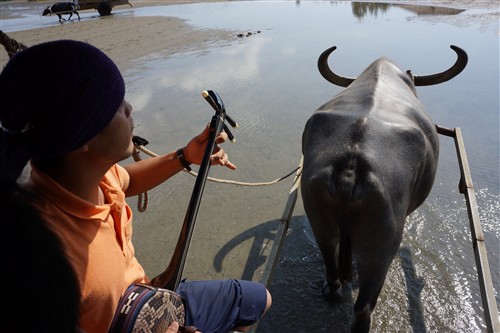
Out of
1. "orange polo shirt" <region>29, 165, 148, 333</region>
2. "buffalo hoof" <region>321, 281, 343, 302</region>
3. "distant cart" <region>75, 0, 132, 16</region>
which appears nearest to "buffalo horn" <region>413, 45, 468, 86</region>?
"buffalo hoof" <region>321, 281, 343, 302</region>

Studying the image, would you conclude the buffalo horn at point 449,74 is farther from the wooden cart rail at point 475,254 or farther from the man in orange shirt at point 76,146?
the man in orange shirt at point 76,146

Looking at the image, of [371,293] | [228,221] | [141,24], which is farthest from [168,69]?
[141,24]

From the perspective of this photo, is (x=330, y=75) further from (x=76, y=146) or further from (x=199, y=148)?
(x=76, y=146)

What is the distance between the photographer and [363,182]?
175 centimetres

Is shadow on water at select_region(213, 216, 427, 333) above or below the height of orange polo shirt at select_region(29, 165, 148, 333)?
below

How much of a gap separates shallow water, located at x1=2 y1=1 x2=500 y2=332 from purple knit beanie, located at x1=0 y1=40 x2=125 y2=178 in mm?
2039

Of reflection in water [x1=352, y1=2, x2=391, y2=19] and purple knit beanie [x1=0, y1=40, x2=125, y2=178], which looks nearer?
purple knit beanie [x1=0, y1=40, x2=125, y2=178]

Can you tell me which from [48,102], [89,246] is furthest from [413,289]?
[48,102]

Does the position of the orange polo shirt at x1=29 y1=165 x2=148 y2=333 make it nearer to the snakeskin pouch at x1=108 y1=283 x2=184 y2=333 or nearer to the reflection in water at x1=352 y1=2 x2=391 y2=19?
the snakeskin pouch at x1=108 y1=283 x2=184 y2=333

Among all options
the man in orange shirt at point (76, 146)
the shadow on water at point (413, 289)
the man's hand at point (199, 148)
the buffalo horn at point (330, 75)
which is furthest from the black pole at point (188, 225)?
the buffalo horn at point (330, 75)

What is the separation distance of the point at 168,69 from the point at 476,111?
19.9 ft

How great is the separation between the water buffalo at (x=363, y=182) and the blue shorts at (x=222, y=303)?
1.73 ft

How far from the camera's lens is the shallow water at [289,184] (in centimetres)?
267

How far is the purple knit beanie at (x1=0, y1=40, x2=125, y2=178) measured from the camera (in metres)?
0.98
